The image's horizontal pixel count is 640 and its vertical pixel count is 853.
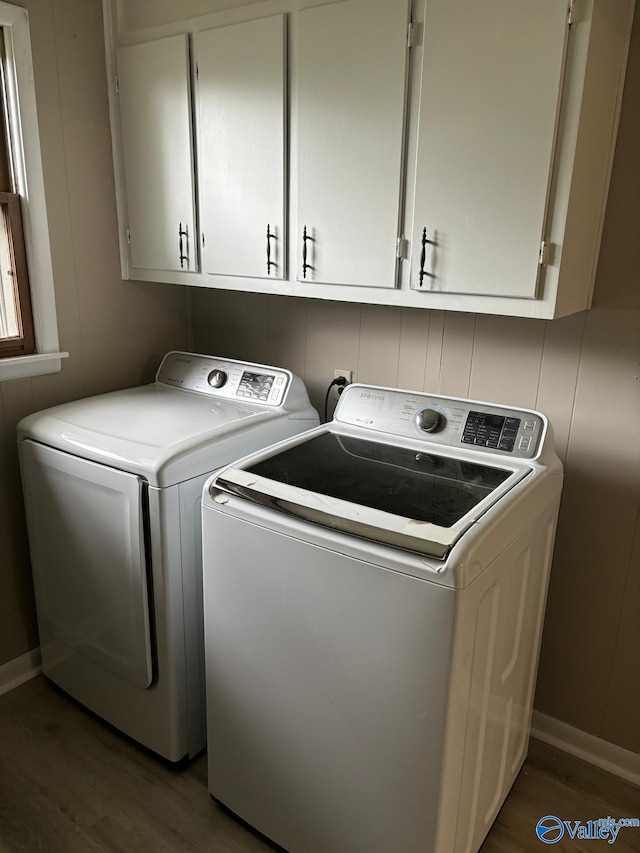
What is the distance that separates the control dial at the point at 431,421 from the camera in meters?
1.80

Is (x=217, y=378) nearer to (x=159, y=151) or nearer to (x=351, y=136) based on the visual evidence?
(x=159, y=151)

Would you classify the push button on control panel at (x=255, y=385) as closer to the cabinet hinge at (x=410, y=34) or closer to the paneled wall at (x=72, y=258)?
the paneled wall at (x=72, y=258)

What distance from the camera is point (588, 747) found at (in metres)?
2.03

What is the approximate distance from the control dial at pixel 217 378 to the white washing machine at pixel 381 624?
579mm

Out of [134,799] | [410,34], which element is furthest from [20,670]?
[410,34]

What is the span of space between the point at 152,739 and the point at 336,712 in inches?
31.7

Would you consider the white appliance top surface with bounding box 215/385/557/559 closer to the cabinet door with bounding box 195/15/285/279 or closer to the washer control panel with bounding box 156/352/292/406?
the washer control panel with bounding box 156/352/292/406

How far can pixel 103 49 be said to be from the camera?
220 cm

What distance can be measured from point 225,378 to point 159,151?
0.79m

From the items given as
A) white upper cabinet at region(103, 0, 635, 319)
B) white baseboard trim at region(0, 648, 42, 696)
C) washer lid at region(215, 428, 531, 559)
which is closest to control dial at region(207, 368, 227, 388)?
white upper cabinet at region(103, 0, 635, 319)

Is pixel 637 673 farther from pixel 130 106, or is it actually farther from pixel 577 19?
pixel 130 106

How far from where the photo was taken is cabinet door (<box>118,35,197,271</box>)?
204 centimetres

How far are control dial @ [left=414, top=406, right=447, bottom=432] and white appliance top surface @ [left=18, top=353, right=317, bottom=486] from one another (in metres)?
0.48

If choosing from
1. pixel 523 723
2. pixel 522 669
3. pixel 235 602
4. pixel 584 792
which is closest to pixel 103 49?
pixel 235 602
